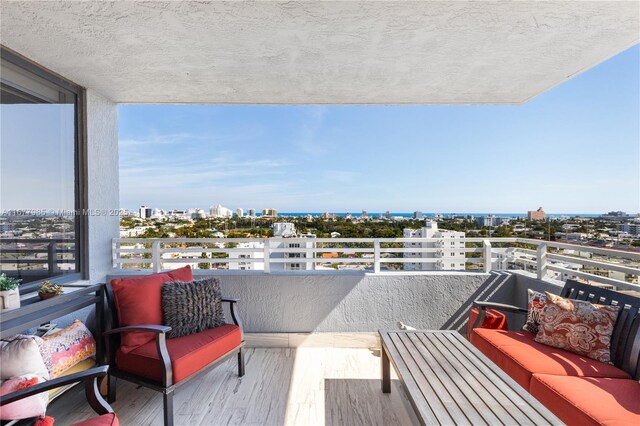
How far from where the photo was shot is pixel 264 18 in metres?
1.82

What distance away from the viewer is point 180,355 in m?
1.93

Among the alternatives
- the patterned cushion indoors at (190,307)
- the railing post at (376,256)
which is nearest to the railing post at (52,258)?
the patterned cushion indoors at (190,307)

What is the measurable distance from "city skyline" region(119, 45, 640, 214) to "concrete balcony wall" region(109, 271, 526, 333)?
4.31 feet

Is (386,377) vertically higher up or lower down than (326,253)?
lower down

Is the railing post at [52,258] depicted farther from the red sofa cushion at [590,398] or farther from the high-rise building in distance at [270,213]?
the red sofa cushion at [590,398]

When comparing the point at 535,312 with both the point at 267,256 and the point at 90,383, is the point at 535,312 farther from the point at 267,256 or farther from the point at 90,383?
the point at 90,383

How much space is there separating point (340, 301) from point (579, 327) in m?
1.97

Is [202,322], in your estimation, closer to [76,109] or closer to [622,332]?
[76,109]

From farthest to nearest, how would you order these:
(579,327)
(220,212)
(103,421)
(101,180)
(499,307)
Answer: (220,212), (101,180), (499,307), (579,327), (103,421)

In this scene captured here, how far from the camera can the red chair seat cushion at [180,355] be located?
1887mm

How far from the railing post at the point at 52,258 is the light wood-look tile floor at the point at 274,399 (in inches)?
41.4

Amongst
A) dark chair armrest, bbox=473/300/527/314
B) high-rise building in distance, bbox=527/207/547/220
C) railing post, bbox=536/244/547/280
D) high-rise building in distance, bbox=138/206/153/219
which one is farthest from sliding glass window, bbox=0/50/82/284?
high-rise building in distance, bbox=527/207/547/220

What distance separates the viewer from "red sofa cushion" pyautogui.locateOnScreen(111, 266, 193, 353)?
2.08 metres

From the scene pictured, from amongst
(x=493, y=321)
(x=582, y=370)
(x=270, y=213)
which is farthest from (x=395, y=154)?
(x=582, y=370)
